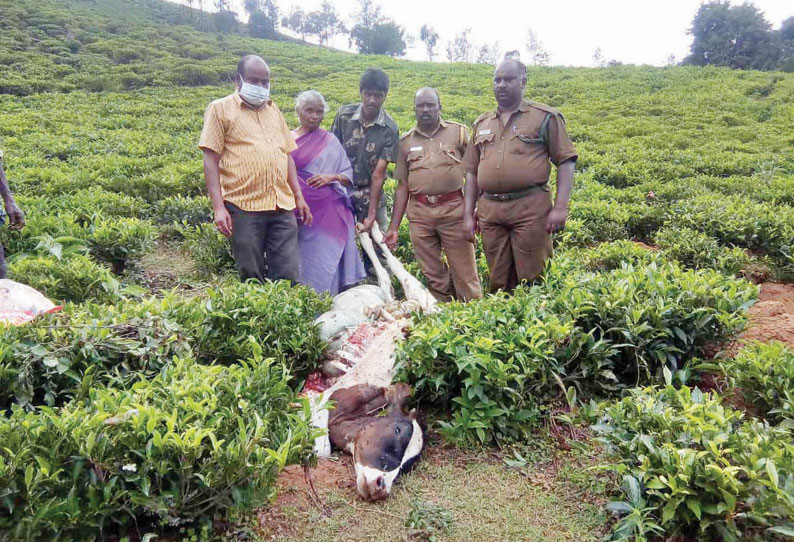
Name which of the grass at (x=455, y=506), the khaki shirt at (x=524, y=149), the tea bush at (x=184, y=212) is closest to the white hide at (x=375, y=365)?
the grass at (x=455, y=506)

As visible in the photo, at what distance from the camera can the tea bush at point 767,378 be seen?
2.36 meters

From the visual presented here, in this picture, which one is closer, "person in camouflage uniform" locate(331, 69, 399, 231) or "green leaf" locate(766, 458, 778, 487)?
"green leaf" locate(766, 458, 778, 487)

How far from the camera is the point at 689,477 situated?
6.11 ft

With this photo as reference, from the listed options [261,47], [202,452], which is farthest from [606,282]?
[261,47]

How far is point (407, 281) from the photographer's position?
448 centimetres

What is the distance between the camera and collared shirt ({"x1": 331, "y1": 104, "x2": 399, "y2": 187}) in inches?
183

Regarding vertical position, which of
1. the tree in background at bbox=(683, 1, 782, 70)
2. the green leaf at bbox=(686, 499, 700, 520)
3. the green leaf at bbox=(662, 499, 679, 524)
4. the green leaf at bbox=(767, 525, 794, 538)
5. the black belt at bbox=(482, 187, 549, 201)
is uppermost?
the tree in background at bbox=(683, 1, 782, 70)

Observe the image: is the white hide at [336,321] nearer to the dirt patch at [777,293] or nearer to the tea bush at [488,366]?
the tea bush at [488,366]

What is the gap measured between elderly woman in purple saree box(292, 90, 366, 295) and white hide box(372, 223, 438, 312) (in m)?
0.27

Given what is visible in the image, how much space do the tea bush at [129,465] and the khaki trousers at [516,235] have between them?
233cm

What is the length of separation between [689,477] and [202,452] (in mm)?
1735

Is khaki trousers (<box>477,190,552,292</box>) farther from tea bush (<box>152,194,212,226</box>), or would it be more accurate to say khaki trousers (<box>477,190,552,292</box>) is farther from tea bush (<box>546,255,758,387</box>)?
tea bush (<box>152,194,212,226</box>)

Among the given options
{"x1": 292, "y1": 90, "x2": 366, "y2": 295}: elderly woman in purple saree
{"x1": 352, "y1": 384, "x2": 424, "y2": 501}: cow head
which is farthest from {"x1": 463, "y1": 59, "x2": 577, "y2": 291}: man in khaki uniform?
{"x1": 352, "y1": 384, "x2": 424, "y2": 501}: cow head

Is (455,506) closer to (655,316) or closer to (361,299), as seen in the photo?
(655,316)
